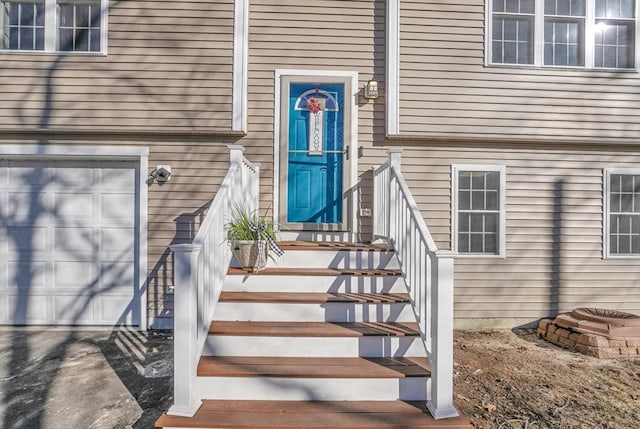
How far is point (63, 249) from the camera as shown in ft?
14.3

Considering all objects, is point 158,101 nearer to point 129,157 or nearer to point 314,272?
point 129,157

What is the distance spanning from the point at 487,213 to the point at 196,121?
3995mm

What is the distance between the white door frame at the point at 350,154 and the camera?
14.6ft

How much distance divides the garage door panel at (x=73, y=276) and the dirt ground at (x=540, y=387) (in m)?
4.36

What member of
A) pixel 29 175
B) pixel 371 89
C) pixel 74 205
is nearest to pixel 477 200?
pixel 371 89

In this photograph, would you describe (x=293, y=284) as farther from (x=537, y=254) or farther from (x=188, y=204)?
(x=537, y=254)

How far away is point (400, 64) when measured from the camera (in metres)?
4.49

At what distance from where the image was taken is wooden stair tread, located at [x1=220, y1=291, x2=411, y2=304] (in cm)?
292

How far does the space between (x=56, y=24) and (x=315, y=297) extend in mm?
4693

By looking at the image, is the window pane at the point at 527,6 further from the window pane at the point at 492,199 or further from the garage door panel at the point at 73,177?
the garage door panel at the point at 73,177

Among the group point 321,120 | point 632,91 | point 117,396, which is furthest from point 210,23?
point 632,91

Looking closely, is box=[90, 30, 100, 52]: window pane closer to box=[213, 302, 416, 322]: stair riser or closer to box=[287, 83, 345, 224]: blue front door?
box=[287, 83, 345, 224]: blue front door

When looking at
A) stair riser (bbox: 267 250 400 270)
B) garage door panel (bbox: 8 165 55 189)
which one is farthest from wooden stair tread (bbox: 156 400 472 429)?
garage door panel (bbox: 8 165 55 189)

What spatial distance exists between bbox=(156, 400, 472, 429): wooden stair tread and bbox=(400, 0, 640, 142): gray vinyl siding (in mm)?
3337
